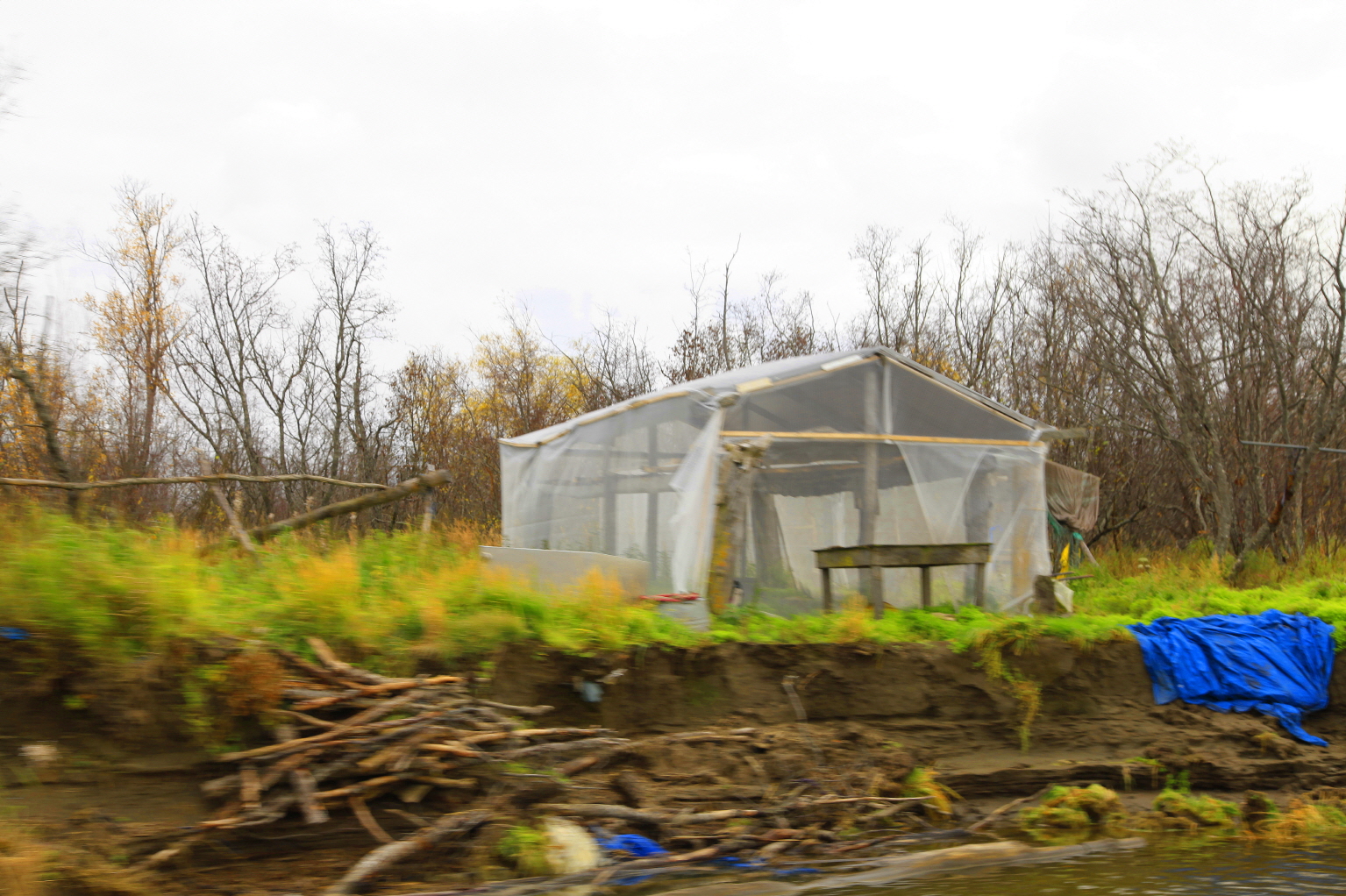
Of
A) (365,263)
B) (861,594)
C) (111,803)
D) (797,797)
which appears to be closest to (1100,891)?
(797,797)

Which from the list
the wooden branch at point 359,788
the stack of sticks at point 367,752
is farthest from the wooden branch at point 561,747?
the wooden branch at point 359,788

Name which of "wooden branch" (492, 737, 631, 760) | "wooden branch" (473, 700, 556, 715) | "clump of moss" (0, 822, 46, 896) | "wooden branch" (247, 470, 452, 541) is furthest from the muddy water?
"wooden branch" (247, 470, 452, 541)

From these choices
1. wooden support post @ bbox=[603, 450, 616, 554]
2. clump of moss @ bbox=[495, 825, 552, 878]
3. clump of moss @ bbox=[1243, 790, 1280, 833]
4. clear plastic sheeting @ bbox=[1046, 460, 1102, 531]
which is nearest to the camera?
clump of moss @ bbox=[495, 825, 552, 878]

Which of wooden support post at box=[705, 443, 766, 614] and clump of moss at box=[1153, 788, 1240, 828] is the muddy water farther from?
wooden support post at box=[705, 443, 766, 614]

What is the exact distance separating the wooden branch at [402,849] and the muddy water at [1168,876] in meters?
2.67

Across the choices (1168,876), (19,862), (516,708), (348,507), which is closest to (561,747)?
(516,708)

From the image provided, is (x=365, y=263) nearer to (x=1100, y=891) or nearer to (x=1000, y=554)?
(x=1000, y=554)

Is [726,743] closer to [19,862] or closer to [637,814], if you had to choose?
[637,814]

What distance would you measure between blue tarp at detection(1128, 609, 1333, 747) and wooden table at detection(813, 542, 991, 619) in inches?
71.1

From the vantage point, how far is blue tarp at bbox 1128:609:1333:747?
30.6ft

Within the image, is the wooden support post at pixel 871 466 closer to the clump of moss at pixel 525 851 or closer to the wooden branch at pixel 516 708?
the wooden branch at pixel 516 708

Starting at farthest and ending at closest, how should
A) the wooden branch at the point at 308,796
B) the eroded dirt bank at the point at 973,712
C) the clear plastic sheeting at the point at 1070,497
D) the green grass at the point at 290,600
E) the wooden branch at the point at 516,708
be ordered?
1. the clear plastic sheeting at the point at 1070,497
2. the eroded dirt bank at the point at 973,712
3. the wooden branch at the point at 516,708
4. the green grass at the point at 290,600
5. the wooden branch at the point at 308,796

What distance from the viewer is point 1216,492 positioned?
1497 cm

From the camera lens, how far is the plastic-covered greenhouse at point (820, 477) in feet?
33.2
